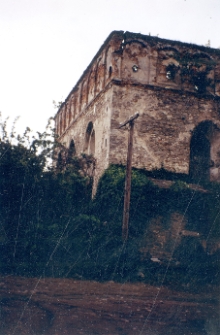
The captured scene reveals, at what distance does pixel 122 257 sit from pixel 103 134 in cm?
618

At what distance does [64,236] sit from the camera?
12977 mm

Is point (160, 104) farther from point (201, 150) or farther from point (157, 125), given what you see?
point (201, 150)

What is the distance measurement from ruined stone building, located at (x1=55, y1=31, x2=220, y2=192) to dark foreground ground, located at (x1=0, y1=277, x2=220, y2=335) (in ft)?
21.5

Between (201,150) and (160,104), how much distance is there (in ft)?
9.29

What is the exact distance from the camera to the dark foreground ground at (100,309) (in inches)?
297

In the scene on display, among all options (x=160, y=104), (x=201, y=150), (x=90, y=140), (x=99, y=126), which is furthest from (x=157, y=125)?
(x=90, y=140)

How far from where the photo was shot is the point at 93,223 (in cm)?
1360

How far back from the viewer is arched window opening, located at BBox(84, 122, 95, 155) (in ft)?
63.9

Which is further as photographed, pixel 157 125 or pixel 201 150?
pixel 201 150

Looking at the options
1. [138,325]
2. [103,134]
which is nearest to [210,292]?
[138,325]

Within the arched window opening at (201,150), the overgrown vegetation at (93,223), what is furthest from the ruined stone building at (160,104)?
the overgrown vegetation at (93,223)

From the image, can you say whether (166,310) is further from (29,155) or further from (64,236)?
(29,155)

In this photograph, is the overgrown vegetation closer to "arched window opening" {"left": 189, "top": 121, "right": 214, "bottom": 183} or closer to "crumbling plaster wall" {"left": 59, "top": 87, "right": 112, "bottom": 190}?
"crumbling plaster wall" {"left": 59, "top": 87, "right": 112, "bottom": 190}

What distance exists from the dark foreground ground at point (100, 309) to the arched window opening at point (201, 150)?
22.6 ft
